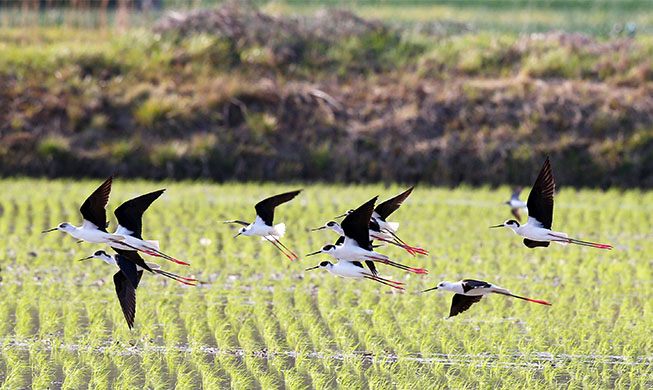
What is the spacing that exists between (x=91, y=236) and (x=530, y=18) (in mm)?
27073

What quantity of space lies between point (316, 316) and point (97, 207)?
3039 mm

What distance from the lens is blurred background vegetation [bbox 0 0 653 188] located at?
21.0 m

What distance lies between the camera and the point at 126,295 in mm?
6906

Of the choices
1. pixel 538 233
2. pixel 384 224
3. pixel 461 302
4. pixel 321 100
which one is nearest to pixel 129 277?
pixel 384 224

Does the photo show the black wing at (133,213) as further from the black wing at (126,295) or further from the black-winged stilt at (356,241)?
the black-winged stilt at (356,241)

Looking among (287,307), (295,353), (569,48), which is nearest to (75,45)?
(569,48)

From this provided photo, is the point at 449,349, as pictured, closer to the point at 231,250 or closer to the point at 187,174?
the point at 231,250

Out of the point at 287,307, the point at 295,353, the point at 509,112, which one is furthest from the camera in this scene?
the point at 509,112

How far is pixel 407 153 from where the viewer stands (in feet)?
69.9

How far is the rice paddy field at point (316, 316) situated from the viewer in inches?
278

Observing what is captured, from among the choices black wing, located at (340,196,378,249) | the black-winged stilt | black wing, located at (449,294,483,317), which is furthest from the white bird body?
black wing, located at (340,196,378,249)

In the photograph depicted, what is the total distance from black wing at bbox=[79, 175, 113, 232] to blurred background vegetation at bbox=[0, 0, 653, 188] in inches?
557

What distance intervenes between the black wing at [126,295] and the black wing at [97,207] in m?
0.53

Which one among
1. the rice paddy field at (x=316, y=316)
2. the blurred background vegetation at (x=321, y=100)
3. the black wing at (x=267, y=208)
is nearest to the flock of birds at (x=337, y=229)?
the black wing at (x=267, y=208)
